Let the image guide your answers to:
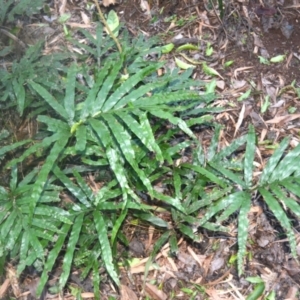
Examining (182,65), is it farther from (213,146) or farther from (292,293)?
(292,293)

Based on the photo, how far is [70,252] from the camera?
235 cm

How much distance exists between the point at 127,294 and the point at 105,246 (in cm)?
38

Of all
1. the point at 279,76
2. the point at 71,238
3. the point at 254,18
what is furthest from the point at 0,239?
the point at 254,18

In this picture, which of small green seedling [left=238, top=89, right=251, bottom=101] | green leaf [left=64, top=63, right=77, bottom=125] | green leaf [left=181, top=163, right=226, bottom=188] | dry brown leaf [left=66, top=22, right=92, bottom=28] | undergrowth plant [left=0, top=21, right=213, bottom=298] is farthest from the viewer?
dry brown leaf [left=66, top=22, right=92, bottom=28]

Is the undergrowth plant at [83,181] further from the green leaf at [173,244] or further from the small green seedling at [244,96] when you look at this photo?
the small green seedling at [244,96]

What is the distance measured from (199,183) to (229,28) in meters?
1.29

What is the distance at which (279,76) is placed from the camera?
3227 mm

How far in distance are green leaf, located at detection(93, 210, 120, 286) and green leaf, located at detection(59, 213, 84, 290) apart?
0.09 meters

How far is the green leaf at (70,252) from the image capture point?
2.33 m

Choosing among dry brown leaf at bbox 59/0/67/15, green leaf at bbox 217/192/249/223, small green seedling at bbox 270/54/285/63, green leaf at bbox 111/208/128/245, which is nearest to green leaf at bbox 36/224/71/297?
green leaf at bbox 111/208/128/245

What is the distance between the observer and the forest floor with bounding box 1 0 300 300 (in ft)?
8.50

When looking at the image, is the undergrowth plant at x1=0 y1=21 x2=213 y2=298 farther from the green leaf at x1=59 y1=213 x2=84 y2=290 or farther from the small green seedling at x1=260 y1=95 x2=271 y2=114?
the small green seedling at x1=260 y1=95 x2=271 y2=114

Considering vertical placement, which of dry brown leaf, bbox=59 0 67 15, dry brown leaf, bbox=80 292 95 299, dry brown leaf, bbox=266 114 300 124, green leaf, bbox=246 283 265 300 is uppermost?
dry brown leaf, bbox=59 0 67 15

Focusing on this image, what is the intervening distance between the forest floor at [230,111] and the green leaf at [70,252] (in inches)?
9.4
